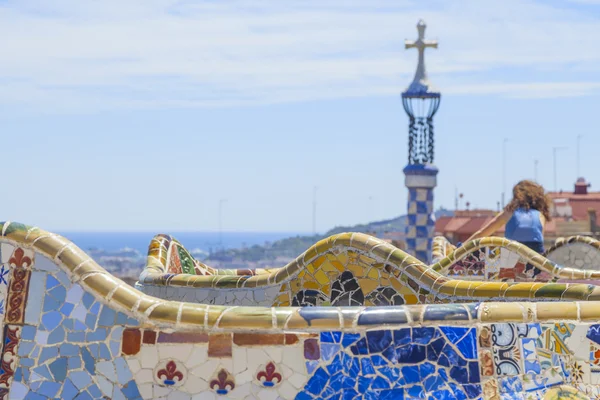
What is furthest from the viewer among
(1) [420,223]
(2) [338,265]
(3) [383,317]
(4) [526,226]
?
(1) [420,223]

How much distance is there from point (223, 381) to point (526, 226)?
5263 mm

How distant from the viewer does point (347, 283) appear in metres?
6.52

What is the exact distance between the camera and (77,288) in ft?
13.8

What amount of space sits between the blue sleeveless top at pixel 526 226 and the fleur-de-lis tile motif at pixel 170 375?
5.27 m

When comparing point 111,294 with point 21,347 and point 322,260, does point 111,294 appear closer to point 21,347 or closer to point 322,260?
point 21,347

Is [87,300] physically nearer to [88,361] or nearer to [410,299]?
[88,361]

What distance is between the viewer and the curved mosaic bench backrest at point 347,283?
602cm

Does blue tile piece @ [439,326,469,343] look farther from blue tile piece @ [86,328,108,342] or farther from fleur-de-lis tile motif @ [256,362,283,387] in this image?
blue tile piece @ [86,328,108,342]

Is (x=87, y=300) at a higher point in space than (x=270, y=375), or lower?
higher

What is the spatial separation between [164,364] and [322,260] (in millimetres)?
2500

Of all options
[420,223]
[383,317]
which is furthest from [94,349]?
[420,223]

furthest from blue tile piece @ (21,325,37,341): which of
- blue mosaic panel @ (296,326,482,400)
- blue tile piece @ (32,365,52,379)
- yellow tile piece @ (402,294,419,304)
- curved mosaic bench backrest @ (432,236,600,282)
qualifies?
curved mosaic bench backrest @ (432,236,600,282)

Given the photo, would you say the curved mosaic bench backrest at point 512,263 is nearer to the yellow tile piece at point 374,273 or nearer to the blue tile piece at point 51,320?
the yellow tile piece at point 374,273

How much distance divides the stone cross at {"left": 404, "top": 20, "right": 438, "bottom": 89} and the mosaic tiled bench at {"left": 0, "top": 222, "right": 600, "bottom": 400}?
13.6 meters
